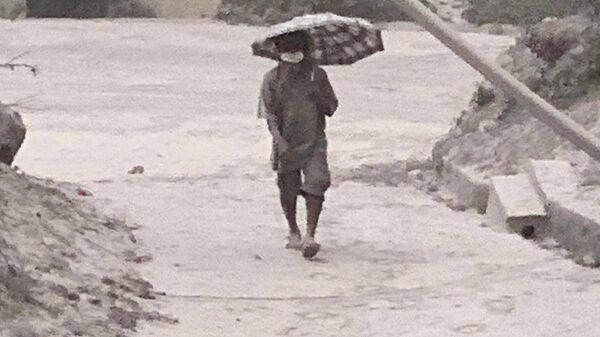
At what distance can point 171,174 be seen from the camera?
12.5 m

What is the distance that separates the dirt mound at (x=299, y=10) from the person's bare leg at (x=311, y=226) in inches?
900

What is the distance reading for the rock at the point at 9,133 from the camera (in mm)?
8469

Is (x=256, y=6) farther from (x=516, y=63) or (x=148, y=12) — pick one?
(x=516, y=63)

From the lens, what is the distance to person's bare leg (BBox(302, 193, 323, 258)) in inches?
282

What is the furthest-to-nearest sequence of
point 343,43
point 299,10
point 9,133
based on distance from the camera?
point 299,10 → point 9,133 → point 343,43

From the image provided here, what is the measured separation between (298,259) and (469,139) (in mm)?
4460

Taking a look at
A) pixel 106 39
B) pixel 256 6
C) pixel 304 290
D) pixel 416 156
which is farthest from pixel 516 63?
pixel 256 6

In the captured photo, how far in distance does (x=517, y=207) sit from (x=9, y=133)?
3.49m

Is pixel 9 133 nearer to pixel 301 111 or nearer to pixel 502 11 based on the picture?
pixel 301 111

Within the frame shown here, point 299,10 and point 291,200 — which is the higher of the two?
point 291,200

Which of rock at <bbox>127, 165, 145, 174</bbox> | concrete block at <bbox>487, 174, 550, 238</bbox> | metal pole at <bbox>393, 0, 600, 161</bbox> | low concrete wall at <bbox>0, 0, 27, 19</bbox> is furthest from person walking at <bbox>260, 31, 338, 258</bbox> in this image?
low concrete wall at <bbox>0, 0, 27, 19</bbox>

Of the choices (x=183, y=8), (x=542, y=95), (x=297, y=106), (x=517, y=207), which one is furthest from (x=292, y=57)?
(x=183, y=8)

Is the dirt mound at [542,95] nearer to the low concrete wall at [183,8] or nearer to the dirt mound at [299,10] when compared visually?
the dirt mound at [299,10]

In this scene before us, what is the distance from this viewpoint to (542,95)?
10969 mm
